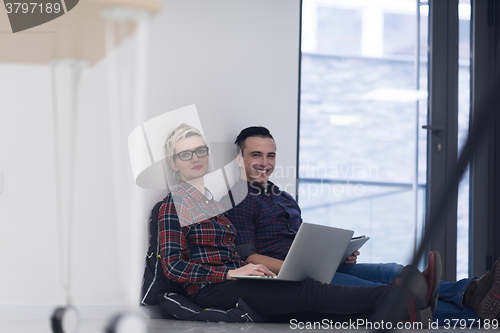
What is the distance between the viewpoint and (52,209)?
1513 millimetres

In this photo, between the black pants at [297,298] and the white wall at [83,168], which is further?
the black pants at [297,298]

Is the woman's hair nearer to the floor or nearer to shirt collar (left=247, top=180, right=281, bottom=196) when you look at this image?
shirt collar (left=247, top=180, right=281, bottom=196)

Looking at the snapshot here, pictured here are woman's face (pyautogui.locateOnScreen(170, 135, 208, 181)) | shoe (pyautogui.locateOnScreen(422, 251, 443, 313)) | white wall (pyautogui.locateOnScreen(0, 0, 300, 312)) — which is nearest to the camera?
white wall (pyautogui.locateOnScreen(0, 0, 300, 312))

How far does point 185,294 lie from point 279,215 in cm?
60

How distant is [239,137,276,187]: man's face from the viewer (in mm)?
2559

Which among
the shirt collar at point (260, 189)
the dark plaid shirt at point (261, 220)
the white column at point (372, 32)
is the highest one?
the white column at point (372, 32)

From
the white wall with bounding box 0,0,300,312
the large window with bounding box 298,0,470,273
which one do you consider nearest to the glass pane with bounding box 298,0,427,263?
the large window with bounding box 298,0,470,273

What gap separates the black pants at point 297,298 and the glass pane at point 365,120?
1.01 m

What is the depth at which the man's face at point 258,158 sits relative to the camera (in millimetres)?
2559

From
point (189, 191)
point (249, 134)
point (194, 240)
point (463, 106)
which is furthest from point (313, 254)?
point (463, 106)

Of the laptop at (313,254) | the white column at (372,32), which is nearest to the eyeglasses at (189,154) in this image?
the laptop at (313,254)

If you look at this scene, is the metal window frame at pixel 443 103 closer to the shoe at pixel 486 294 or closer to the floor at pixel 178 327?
the shoe at pixel 486 294

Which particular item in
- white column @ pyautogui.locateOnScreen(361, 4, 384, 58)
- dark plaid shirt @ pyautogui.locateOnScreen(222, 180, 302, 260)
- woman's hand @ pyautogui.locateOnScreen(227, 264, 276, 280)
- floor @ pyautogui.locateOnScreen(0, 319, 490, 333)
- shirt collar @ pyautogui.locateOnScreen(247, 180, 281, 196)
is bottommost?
floor @ pyautogui.locateOnScreen(0, 319, 490, 333)

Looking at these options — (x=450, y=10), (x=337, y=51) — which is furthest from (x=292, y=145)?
(x=450, y=10)
